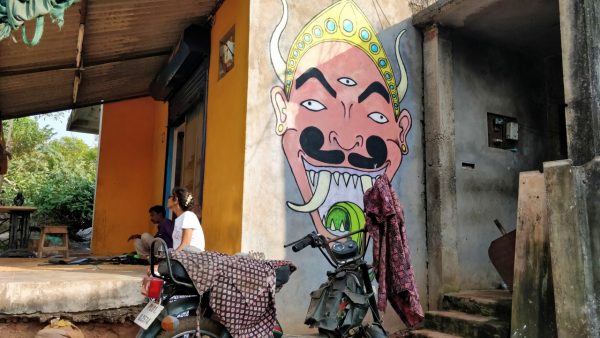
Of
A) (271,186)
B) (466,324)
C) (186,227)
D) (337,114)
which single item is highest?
(337,114)

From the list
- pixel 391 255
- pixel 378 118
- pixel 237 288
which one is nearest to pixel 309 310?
pixel 237 288

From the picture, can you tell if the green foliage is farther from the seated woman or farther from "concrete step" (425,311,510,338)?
"concrete step" (425,311,510,338)

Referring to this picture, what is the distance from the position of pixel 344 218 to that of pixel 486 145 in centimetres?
245

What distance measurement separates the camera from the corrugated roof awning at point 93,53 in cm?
566

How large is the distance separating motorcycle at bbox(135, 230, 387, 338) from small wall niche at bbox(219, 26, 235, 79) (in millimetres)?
2995

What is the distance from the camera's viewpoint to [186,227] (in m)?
4.48

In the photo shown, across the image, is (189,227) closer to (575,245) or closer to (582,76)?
(575,245)

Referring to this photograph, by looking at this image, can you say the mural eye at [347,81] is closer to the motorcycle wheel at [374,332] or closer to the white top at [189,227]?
the white top at [189,227]

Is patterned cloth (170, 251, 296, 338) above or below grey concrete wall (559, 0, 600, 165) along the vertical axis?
below

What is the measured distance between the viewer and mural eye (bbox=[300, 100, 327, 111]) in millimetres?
5297

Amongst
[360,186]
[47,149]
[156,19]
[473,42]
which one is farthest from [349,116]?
[47,149]

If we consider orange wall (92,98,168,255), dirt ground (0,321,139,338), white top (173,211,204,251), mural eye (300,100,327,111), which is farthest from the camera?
orange wall (92,98,168,255)

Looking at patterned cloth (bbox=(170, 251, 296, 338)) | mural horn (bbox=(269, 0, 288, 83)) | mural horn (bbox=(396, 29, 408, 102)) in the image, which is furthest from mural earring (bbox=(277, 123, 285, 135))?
patterned cloth (bbox=(170, 251, 296, 338))

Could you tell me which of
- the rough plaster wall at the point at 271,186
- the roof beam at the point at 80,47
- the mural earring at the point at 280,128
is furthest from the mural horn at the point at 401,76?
the roof beam at the point at 80,47
